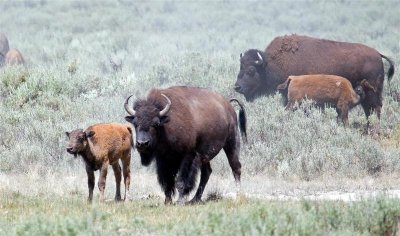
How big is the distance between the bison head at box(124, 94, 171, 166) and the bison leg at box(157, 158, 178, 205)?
0.17 m

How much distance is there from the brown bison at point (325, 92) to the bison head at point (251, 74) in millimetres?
1942

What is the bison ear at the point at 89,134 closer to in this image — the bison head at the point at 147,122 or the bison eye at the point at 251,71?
the bison head at the point at 147,122

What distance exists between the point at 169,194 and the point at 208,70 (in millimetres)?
11154

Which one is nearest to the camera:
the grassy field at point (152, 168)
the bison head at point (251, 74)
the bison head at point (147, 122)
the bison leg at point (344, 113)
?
the grassy field at point (152, 168)

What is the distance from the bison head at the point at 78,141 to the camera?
34.2 ft

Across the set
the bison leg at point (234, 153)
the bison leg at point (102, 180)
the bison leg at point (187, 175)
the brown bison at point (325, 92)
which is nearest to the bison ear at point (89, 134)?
the bison leg at point (102, 180)

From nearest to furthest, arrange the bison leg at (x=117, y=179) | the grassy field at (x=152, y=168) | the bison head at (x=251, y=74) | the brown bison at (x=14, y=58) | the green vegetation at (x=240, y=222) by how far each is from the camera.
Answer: the green vegetation at (x=240, y=222), the grassy field at (x=152, y=168), the bison leg at (x=117, y=179), the bison head at (x=251, y=74), the brown bison at (x=14, y=58)

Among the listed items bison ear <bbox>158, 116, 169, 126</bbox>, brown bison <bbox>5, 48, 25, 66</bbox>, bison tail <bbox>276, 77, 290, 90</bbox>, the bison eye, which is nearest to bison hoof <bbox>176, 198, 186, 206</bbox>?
bison ear <bbox>158, 116, 169, 126</bbox>

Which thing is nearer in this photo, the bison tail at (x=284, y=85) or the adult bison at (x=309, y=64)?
the bison tail at (x=284, y=85)

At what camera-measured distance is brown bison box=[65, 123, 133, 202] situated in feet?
34.6

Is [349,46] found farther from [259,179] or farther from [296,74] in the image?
[259,179]

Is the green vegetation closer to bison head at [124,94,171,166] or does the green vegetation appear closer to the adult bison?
bison head at [124,94,171,166]

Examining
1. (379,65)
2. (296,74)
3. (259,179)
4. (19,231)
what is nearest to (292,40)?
(296,74)

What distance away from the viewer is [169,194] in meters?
10.4
